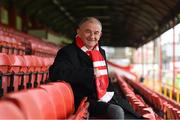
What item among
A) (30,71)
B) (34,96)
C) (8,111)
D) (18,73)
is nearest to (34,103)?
(34,96)

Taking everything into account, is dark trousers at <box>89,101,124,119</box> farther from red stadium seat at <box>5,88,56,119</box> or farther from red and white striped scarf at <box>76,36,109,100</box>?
red stadium seat at <box>5,88,56,119</box>

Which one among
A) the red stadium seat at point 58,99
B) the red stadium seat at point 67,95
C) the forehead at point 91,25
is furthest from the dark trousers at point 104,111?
the forehead at point 91,25

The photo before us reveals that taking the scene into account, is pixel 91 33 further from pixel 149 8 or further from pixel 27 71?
pixel 149 8

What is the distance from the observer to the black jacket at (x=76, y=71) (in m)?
3.55

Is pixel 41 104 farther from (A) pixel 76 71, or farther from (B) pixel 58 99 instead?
(A) pixel 76 71

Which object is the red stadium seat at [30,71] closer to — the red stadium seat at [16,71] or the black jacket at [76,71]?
the red stadium seat at [16,71]

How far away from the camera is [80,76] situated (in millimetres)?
3551

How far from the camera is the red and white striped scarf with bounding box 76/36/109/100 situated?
365cm

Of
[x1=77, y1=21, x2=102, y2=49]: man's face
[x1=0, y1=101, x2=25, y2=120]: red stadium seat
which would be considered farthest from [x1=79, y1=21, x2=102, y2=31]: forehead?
[x1=0, y1=101, x2=25, y2=120]: red stadium seat

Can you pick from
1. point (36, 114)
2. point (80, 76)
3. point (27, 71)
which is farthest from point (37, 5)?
point (36, 114)

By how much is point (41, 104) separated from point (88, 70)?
50.0 inches

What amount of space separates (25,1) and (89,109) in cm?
1744

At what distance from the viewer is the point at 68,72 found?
355 centimetres

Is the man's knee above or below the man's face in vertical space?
below
